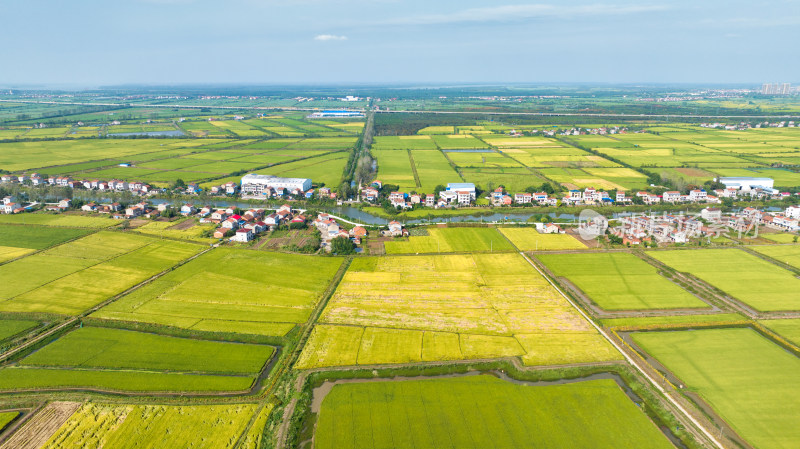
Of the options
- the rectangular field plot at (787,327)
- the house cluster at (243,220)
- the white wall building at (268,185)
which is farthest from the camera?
the white wall building at (268,185)

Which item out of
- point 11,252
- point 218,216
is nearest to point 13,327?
point 11,252

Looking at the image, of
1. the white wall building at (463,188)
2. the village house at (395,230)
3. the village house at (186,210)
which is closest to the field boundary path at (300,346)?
the village house at (395,230)

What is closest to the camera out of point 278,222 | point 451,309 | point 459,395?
point 459,395

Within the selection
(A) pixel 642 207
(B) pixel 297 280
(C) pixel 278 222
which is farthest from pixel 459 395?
(A) pixel 642 207

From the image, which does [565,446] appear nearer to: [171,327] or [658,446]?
[658,446]

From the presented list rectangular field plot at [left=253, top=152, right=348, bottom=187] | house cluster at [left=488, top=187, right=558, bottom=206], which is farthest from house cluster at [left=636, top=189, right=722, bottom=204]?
rectangular field plot at [left=253, top=152, right=348, bottom=187]

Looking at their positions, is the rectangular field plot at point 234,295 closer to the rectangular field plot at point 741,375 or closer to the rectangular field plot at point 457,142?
the rectangular field plot at point 741,375
